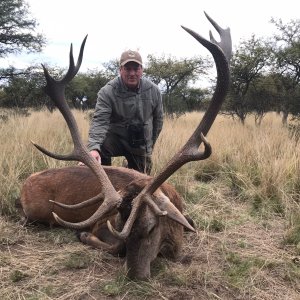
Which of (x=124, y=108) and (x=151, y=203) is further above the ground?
(x=124, y=108)

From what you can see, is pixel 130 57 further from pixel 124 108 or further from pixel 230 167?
pixel 230 167

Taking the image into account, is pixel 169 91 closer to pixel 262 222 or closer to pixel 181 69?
pixel 181 69

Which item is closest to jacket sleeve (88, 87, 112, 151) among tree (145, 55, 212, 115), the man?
the man

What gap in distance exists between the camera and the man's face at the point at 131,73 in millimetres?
5750

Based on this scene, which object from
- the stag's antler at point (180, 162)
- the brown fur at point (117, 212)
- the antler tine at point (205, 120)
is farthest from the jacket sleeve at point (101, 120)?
the antler tine at point (205, 120)

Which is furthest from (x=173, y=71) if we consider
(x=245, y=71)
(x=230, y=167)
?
(x=230, y=167)

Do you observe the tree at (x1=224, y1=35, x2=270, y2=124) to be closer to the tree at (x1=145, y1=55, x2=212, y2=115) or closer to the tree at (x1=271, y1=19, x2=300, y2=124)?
the tree at (x1=271, y1=19, x2=300, y2=124)

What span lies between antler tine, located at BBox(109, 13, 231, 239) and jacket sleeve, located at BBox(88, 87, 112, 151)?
2.12 metres

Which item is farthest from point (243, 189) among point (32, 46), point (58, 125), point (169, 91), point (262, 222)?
point (169, 91)

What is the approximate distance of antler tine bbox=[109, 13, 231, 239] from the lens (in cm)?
310

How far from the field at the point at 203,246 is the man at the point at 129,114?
0.71m

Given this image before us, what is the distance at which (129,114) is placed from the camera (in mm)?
6039

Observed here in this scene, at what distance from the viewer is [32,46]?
1586 cm

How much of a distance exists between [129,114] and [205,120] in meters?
2.75
